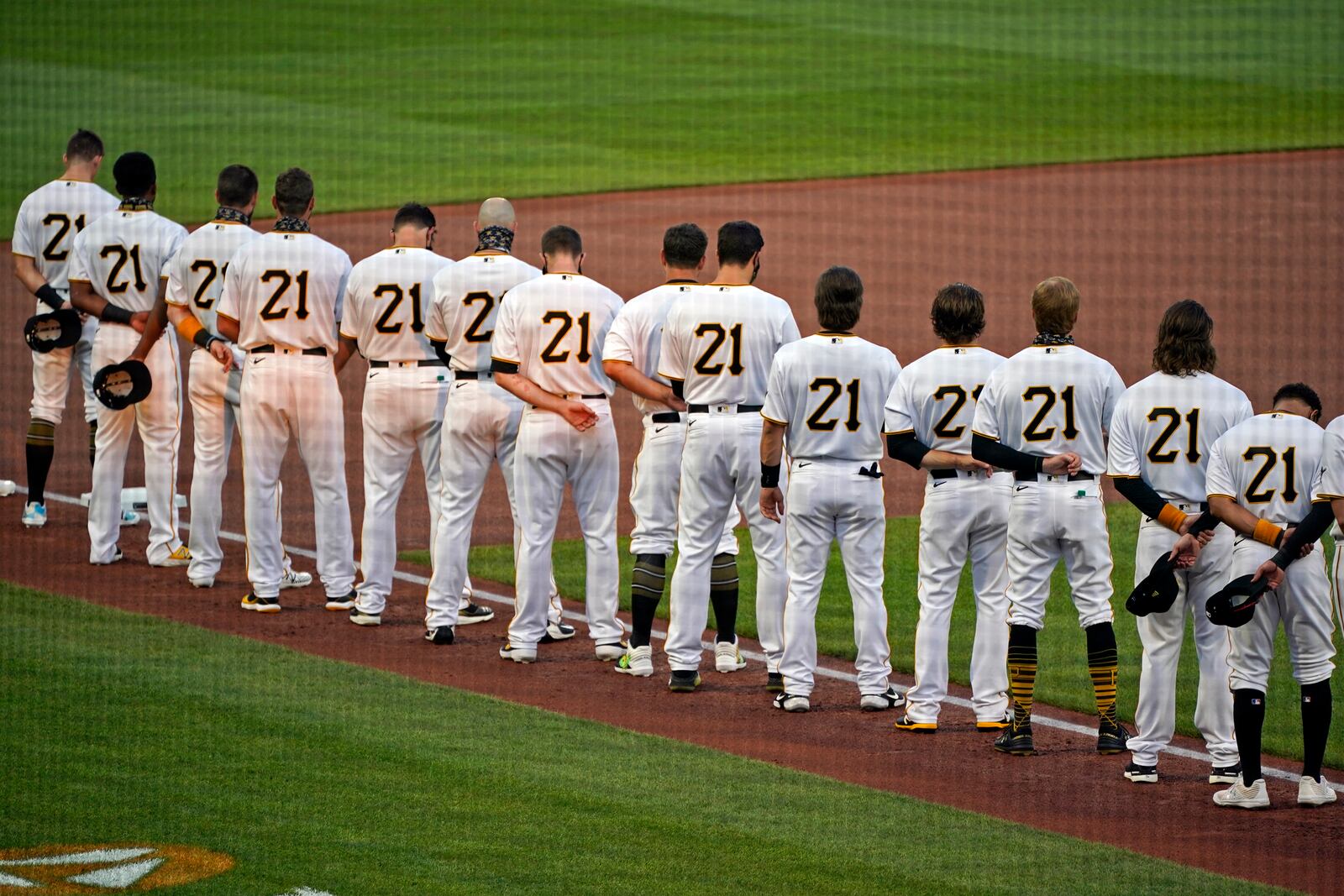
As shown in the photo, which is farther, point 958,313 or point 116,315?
point 116,315

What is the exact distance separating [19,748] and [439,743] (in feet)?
5.02

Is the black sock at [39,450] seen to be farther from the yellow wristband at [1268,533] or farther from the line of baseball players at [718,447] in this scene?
the yellow wristband at [1268,533]

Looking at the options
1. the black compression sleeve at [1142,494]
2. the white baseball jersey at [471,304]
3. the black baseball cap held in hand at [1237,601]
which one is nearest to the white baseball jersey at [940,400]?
the black compression sleeve at [1142,494]

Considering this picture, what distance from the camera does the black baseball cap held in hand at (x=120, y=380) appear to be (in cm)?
959

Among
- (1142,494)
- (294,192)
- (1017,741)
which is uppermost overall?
(294,192)

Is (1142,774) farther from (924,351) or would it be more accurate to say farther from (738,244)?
(924,351)

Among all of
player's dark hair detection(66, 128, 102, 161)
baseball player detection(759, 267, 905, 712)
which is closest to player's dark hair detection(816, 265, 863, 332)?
baseball player detection(759, 267, 905, 712)

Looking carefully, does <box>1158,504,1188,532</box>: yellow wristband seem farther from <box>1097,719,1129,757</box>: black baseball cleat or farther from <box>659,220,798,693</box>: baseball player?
<box>659,220,798,693</box>: baseball player

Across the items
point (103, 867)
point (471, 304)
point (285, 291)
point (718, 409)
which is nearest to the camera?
point (103, 867)

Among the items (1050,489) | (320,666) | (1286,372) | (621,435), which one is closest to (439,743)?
(320,666)

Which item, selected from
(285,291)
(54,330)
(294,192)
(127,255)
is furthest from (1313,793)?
(54,330)

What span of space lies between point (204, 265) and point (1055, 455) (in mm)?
4582

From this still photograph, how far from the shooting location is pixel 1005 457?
708cm

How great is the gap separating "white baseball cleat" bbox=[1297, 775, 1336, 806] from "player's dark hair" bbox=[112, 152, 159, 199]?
6452 mm
